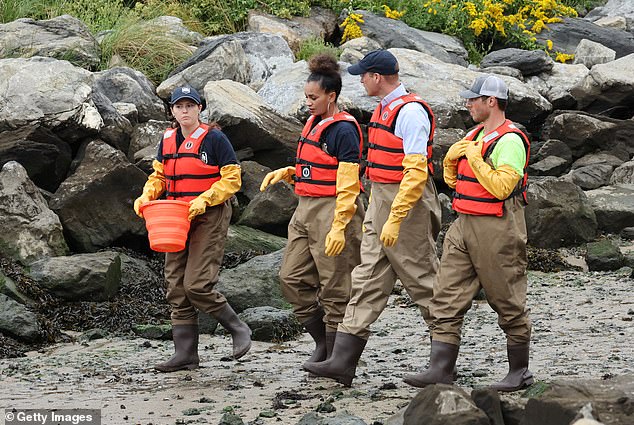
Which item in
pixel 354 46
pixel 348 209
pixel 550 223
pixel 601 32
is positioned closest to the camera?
pixel 348 209

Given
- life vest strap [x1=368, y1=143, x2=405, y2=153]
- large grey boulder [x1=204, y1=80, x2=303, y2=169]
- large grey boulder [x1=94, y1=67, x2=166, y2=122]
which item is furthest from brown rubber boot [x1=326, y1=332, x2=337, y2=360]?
large grey boulder [x1=94, y1=67, x2=166, y2=122]

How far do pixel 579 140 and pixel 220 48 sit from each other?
5.21 meters

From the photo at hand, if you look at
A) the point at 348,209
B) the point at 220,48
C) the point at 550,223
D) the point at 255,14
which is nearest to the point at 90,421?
the point at 348,209

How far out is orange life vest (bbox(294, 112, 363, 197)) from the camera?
6.98 m

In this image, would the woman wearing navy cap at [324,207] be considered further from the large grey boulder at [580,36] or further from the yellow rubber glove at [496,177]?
the large grey boulder at [580,36]

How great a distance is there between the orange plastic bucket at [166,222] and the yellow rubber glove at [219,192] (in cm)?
6

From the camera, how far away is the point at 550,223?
12617 millimetres

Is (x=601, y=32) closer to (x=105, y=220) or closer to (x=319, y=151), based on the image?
(x=105, y=220)

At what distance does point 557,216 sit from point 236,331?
6115mm

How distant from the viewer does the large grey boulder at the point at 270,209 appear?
1175 cm

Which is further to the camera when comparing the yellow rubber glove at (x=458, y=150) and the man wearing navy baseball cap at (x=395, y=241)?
the man wearing navy baseball cap at (x=395, y=241)

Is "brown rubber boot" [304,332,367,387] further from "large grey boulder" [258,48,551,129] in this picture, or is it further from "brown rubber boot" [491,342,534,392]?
"large grey boulder" [258,48,551,129]

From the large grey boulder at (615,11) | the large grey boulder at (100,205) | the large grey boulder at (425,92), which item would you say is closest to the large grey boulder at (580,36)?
the large grey boulder at (615,11)

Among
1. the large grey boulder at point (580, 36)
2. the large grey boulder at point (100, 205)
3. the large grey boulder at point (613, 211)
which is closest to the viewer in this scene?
the large grey boulder at point (100, 205)
